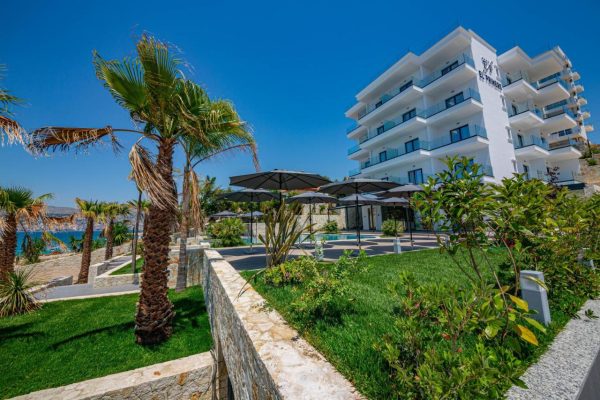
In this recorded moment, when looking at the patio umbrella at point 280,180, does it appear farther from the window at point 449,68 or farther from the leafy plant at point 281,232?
the window at point 449,68

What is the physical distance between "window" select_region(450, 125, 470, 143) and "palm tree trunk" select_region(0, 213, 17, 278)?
2979 cm

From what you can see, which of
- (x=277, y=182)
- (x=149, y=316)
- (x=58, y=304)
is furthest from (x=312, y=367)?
(x=58, y=304)

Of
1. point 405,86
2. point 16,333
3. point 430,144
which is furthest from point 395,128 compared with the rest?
point 16,333

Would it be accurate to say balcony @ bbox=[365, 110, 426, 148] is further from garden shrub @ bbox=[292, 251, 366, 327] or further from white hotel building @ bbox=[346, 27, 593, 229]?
garden shrub @ bbox=[292, 251, 366, 327]

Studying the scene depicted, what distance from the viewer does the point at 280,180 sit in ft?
25.6

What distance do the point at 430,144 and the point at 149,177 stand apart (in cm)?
2548

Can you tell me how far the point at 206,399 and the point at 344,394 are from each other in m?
4.82

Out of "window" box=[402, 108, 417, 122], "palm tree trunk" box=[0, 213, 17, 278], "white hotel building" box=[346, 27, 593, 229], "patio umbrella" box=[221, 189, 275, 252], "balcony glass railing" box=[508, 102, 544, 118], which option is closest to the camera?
"palm tree trunk" box=[0, 213, 17, 278]

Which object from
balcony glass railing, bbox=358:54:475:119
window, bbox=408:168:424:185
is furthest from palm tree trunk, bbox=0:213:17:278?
balcony glass railing, bbox=358:54:475:119

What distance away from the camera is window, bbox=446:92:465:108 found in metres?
22.7

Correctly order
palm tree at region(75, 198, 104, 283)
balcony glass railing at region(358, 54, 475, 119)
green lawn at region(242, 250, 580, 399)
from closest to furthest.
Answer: green lawn at region(242, 250, 580, 399), palm tree at region(75, 198, 104, 283), balcony glass railing at region(358, 54, 475, 119)

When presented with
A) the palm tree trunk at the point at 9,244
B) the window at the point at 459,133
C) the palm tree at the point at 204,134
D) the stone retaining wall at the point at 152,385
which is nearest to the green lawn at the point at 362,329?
the stone retaining wall at the point at 152,385

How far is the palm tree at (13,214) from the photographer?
869 cm

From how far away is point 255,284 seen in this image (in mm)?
4633
